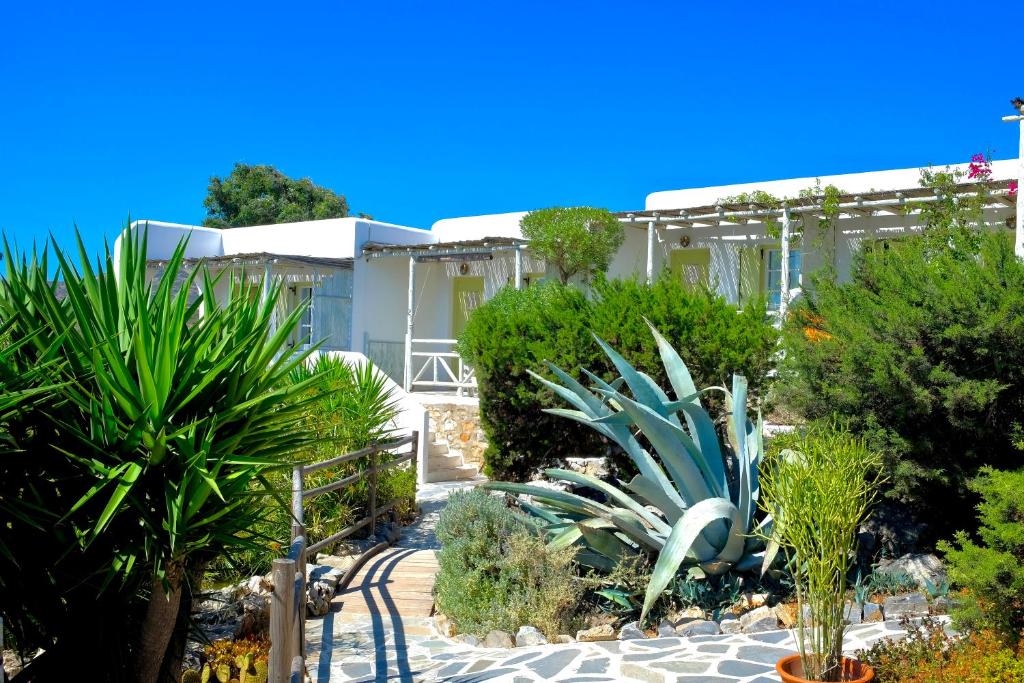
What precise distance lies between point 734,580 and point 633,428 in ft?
9.45

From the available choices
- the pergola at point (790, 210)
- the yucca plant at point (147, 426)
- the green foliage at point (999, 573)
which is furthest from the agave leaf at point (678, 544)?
the pergola at point (790, 210)

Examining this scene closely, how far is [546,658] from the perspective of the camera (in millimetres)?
6070

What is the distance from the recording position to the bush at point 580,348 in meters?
9.37

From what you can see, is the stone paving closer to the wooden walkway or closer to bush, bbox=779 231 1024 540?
the wooden walkway

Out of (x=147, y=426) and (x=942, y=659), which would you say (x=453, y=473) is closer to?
(x=942, y=659)

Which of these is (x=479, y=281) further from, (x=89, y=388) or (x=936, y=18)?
(x=89, y=388)

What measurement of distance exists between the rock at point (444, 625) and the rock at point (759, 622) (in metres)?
2.29

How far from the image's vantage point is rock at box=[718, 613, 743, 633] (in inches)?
253

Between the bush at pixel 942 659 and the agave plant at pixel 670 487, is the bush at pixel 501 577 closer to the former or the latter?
the agave plant at pixel 670 487

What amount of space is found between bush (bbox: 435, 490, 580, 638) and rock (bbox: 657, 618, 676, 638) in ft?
2.45

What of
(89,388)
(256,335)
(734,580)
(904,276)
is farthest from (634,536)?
(89,388)

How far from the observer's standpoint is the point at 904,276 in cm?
705

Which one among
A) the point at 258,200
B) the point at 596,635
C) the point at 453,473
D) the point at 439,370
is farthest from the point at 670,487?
the point at 258,200

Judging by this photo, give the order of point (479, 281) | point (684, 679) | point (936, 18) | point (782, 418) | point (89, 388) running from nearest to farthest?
1. point (89, 388)
2. point (684, 679)
3. point (782, 418)
4. point (936, 18)
5. point (479, 281)
